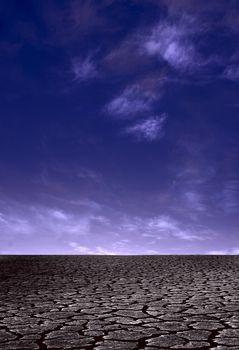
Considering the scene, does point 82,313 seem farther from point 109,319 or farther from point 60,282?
point 60,282

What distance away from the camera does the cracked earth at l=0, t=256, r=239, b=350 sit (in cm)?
306

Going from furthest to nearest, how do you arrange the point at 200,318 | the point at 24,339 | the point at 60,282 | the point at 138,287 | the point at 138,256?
the point at 138,256 → the point at 60,282 → the point at 138,287 → the point at 200,318 → the point at 24,339

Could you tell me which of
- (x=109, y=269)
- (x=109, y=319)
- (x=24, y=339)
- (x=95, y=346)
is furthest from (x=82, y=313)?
(x=109, y=269)

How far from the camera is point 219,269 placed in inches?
335

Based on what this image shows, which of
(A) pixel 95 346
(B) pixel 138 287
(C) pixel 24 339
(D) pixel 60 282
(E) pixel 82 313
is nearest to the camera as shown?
(A) pixel 95 346

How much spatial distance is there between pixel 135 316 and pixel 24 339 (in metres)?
1.15

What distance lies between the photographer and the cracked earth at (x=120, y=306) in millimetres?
3064

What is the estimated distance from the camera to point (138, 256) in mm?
11383

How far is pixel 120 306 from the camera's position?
4.60 meters

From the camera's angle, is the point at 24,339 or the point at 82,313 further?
the point at 82,313

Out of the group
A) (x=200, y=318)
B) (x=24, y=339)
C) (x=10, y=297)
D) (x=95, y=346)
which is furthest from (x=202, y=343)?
(x=10, y=297)

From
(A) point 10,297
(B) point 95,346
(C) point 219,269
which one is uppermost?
(C) point 219,269

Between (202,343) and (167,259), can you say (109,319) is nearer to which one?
(202,343)

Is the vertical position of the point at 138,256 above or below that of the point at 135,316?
above
